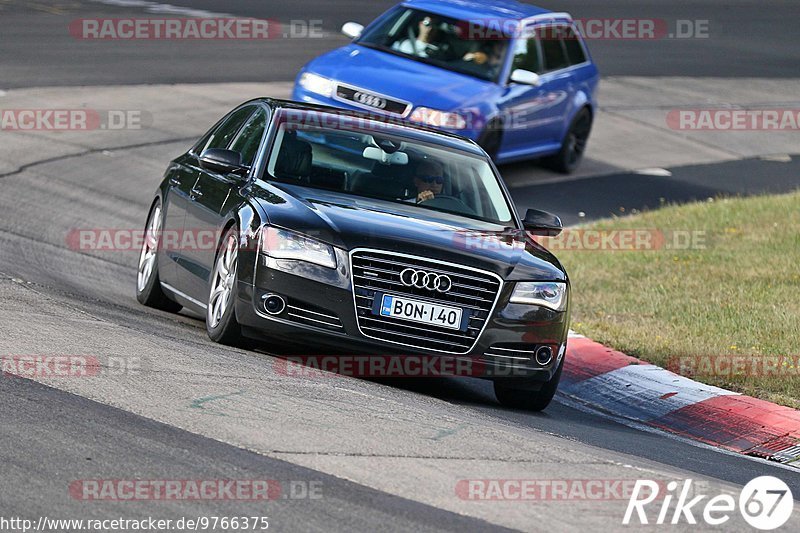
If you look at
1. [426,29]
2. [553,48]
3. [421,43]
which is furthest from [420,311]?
[553,48]

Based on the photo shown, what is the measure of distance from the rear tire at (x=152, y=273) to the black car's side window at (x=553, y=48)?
27.5 feet

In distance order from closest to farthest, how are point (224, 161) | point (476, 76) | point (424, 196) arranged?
point (224, 161), point (424, 196), point (476, 76)

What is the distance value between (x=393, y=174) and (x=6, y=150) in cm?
754

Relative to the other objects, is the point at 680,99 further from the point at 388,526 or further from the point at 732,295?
the point at 388,526

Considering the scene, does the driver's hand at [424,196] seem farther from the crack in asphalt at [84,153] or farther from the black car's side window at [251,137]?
the crack in asphalt at [84,153]

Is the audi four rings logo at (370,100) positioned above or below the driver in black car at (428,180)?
below

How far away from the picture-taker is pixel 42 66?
20.6 metres

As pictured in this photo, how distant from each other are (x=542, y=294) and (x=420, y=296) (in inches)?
31.8

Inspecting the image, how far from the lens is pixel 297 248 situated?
27.3ft

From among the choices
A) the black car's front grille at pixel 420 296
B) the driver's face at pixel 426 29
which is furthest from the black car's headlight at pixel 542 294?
the driver's face at pixel 426 29

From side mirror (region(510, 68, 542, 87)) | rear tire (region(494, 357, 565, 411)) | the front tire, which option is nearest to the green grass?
rear tire (region(494, 357, 565, 411))

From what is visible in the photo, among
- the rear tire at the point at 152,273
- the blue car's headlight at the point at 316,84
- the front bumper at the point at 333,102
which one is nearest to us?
the rear tire at the point at 152,273

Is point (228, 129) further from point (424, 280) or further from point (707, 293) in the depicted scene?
point (707, 293)

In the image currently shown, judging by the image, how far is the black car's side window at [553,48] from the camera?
60.0 ft
